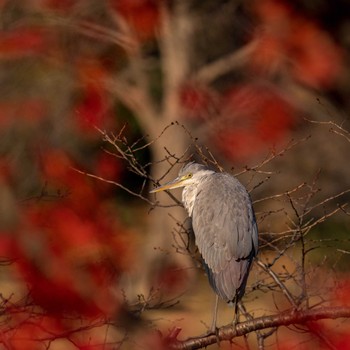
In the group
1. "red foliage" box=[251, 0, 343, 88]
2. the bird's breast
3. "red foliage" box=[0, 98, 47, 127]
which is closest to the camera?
the bird's breast

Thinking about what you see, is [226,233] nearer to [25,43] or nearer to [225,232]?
[225,232]

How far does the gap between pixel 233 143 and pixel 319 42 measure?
1.99m

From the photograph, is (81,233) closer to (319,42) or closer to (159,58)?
(159,58)

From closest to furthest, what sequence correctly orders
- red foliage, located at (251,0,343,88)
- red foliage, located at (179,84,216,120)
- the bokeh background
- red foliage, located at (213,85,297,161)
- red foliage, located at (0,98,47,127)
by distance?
1. the bokeh background
2. red foliage, located at (0,98,47,127)
3. red foliage, located at (179,84,216,120)
4. red foliage, located at (213,85,297,161)
5. red foliage, located at (251,0,343,88)

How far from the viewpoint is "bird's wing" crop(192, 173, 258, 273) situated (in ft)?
14.9

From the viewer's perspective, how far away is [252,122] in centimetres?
1098

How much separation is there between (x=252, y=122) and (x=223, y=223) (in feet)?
20.9

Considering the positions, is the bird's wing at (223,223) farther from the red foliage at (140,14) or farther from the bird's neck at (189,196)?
the red foliage at (140,14)

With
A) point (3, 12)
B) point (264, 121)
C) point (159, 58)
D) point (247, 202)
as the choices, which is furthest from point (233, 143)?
point (247, 202)

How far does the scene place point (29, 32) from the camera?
10242 mm

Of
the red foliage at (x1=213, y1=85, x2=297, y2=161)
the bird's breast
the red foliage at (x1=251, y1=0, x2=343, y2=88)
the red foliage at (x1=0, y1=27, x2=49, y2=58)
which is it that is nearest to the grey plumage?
the bird's breast

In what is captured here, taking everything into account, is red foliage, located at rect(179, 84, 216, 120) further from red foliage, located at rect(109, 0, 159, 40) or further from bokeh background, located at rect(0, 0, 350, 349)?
red foliage, located at rect(109, 0, 159, 40)

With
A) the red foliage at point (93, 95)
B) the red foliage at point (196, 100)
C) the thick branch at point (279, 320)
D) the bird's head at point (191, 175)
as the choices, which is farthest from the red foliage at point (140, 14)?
the thick branch at point (279, 320)

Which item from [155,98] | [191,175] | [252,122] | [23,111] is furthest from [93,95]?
[191,175]
